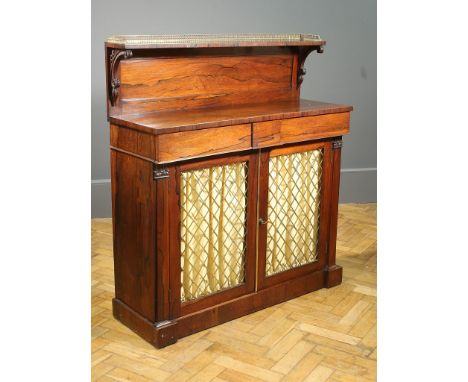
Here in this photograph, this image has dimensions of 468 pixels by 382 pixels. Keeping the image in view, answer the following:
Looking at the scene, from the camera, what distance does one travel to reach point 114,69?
310cm

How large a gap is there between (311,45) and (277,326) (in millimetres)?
1586

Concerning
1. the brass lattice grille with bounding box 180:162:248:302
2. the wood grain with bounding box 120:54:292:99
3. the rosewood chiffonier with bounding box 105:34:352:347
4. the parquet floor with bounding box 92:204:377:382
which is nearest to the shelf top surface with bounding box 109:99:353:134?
the rosewood chiffonier with bounding box 105:34:352:347

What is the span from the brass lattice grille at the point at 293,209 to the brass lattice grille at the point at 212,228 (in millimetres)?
211

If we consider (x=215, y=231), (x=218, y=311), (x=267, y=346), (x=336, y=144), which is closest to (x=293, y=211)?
(x=336, y=144)

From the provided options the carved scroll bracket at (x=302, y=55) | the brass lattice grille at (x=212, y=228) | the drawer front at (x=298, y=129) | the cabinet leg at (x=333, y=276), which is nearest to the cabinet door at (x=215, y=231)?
the brass lattice grille at (x=212, y=228)

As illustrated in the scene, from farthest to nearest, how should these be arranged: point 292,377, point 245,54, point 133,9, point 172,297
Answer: point 133,9 → point 245,54 → point 172,297 → point 292,377

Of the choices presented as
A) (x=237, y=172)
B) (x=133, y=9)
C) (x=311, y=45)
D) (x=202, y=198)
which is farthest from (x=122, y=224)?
(x=133, y=9)

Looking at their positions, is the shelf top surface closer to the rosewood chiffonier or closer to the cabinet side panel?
the rosewood chiffonier

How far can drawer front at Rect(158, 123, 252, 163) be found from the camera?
2.89 m

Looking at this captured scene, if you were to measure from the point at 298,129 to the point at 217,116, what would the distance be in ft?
1.58

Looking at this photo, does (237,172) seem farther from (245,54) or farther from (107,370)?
(107,370)

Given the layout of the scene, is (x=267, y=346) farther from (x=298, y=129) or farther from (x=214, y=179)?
(x=298, y=129)

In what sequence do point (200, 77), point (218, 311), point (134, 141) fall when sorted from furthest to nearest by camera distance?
1. point (200, 77)
2. point (218, 311)
3. point (134, 141)
